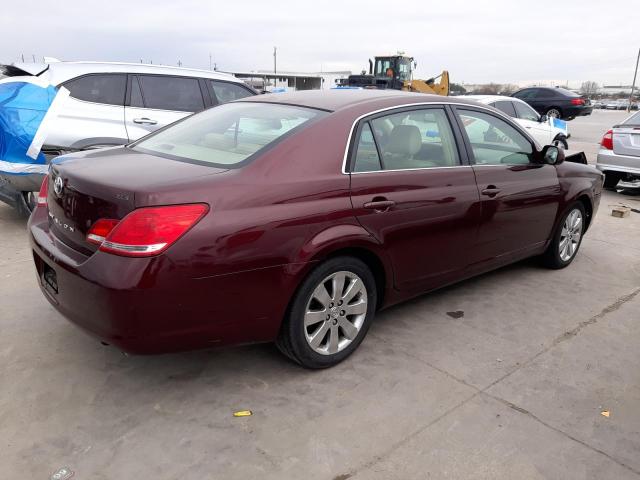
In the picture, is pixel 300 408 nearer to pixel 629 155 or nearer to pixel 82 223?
pixel 82 223

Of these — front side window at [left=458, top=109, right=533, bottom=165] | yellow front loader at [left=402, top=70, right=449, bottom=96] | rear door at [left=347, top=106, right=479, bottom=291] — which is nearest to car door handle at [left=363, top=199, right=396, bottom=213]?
rear door at [left=347, top=106, right=479, bottom=291]

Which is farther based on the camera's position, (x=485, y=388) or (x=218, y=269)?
(x=485, y=388)

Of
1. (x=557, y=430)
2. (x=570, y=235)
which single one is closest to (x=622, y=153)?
(x=570, y=235)

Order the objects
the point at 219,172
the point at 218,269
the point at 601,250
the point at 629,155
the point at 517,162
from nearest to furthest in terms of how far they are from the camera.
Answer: the point at 218,269 → the point at 219,172 → the point at 517,162 → the point at 601,250 → the point at 629,155

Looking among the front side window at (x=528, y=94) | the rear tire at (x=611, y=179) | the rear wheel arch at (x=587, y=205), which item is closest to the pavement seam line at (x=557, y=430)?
the rear wheel arch at (x=587, y=205)

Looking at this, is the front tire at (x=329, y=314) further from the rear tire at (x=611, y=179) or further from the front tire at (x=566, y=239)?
the rear tire at (x=611, y=179)

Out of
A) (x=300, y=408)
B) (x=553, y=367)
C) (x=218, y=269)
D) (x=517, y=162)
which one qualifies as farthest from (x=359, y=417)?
(x=517, y=162)

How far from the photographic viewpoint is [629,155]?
8.59m

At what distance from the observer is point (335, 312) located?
3104 mm

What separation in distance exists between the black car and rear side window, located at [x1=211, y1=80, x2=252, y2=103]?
17668 mm

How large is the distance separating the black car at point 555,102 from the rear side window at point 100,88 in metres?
19.1

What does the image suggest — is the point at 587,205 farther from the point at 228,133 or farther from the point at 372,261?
the point at 228,133

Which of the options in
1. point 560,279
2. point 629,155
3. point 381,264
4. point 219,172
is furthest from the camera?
point 629,155

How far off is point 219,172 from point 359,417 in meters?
1.43
